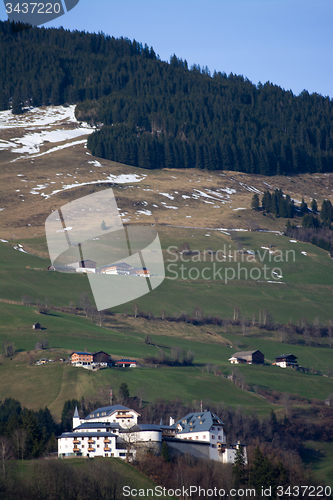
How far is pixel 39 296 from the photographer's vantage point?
389 ft

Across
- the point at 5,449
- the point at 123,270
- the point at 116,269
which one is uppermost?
the point at 5,449

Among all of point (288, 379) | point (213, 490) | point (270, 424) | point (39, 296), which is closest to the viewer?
point (213, 490)

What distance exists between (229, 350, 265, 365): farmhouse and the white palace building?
38764 millimetres

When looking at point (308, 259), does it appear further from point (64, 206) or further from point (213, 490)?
point (213, 490)

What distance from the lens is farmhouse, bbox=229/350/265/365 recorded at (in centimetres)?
10181

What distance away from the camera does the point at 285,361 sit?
4092 inches

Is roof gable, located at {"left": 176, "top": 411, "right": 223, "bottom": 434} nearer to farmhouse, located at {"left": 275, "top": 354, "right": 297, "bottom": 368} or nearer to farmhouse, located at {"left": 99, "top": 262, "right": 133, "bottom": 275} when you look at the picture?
farmhouse, located at {"left": 275, "top": 354, "right": 297, "bottom": 368}

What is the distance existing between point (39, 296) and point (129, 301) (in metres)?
19.4

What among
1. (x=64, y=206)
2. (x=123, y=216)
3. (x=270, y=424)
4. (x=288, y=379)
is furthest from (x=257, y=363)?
(x=64, y=206)

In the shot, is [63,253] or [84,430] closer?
[84,430]

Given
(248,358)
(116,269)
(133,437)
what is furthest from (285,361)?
(133,437)

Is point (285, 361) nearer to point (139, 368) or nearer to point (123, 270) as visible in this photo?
point (139, 368)

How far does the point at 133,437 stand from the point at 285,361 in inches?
2136

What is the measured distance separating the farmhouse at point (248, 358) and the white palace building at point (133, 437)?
38.8m
